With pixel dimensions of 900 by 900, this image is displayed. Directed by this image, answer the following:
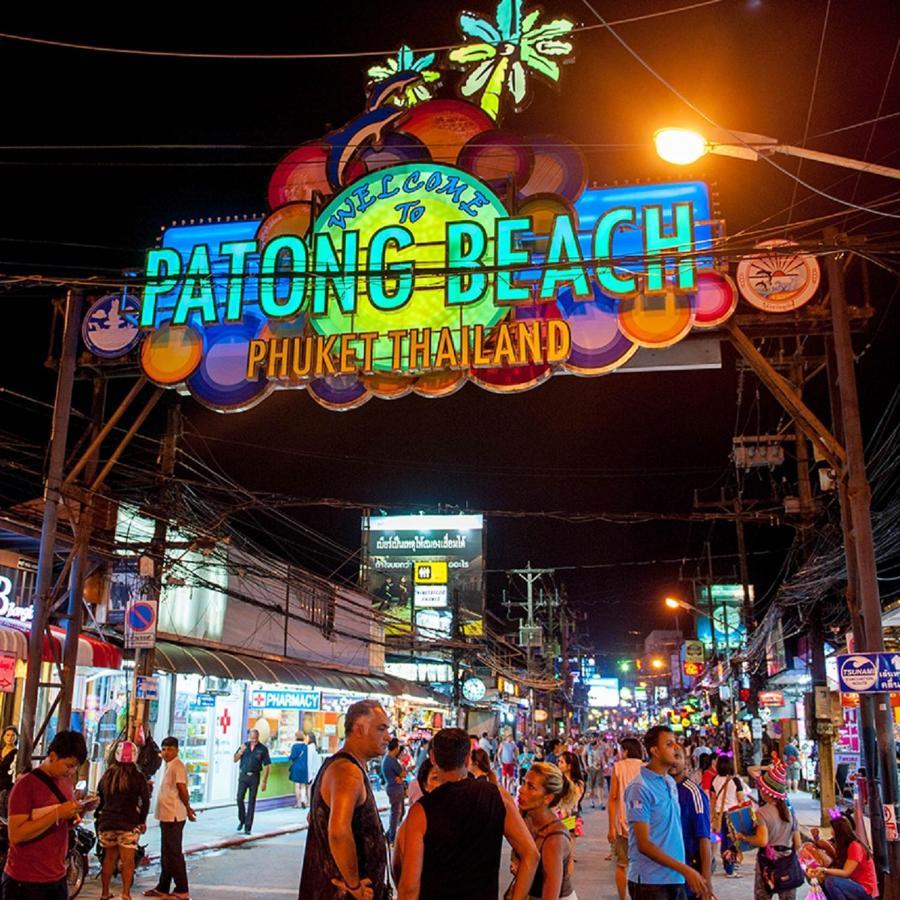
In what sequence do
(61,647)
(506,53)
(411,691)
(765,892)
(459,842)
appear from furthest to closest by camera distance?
(411,691) → (61,647) → (506,53) → (765,892) → (459,842)

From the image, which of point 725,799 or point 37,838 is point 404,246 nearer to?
point 37,838

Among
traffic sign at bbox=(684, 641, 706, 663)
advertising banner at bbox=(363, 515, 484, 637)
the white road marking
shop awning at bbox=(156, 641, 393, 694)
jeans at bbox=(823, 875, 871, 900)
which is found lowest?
the white road marking

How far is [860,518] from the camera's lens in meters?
11.8

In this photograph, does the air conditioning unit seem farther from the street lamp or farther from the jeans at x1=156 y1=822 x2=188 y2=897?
the street lamp

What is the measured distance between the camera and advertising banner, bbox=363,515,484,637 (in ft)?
167

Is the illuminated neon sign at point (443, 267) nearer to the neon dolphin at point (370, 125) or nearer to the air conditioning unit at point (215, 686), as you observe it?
the neon dolphin at point (370, 125)

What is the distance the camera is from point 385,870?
195 inches

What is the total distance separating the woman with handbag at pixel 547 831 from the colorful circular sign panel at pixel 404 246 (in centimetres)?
677

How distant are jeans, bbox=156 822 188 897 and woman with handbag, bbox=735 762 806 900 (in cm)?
654

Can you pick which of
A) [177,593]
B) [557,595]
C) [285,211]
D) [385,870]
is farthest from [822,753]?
[557,595]

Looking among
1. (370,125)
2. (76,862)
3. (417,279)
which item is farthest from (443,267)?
(76,862)

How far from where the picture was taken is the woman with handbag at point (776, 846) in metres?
9.14

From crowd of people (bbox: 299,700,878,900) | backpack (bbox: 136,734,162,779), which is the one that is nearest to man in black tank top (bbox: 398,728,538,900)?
crowd of people (bbox: 299,700,878,900)

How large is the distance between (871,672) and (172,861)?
8636 millimetres
